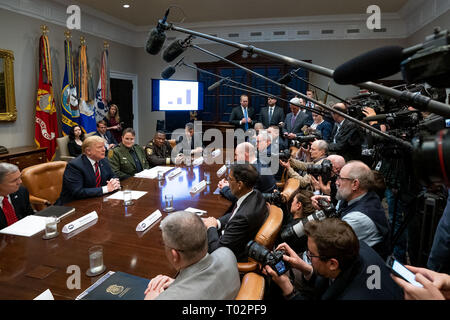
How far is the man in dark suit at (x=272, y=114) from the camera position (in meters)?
6.48

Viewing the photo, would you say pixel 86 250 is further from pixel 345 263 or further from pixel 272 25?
pixel 272 25

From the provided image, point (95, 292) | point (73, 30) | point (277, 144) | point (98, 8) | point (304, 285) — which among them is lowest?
point (304, 285)


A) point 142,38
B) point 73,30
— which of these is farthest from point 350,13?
point 73,30

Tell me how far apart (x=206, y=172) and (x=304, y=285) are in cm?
209

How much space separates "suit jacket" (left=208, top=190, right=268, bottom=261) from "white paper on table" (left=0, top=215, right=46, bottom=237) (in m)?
1.08

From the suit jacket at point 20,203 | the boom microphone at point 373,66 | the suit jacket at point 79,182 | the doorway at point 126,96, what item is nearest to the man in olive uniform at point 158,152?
the suit jacket at point 79,182

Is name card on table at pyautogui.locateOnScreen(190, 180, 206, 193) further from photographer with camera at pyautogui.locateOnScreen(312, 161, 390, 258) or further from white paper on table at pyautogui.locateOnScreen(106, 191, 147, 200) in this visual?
photographer with camera at pyautogui.locateOnScreen(312, 161, 390, 258)

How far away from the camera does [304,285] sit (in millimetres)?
1604

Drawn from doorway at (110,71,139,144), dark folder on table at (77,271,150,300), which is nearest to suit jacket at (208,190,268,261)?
dark folder on table at (77,271,150,300)

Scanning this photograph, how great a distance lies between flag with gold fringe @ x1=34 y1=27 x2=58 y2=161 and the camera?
204 inches

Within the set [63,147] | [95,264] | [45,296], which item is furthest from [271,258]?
[63,147]

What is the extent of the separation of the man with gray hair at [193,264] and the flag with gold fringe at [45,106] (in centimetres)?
520

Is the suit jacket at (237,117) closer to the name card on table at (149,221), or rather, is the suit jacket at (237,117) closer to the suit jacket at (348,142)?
the suit jacket at (348,142)
